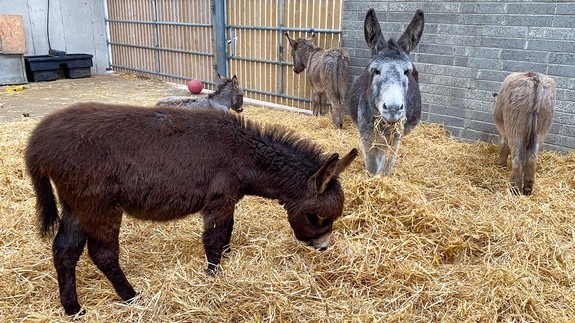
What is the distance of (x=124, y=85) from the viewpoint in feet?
39.5

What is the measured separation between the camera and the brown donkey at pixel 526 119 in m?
4.10

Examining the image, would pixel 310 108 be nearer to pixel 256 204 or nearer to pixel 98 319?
pixel 256 204

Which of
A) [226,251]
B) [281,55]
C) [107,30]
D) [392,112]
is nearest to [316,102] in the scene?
[281,55]

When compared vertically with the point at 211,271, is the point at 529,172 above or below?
above

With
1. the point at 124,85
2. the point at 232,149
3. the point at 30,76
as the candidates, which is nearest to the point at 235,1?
the point at 124,85

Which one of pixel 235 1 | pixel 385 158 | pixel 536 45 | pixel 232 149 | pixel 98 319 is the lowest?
pixel 98 319

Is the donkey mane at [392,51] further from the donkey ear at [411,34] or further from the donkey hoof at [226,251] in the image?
the donkey hoof at [226,251]

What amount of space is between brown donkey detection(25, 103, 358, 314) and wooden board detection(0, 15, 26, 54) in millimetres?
10644

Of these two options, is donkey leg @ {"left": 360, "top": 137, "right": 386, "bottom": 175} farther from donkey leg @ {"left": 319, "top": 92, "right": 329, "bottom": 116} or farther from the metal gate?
the metal gate

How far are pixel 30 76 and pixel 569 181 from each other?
13.2 meters

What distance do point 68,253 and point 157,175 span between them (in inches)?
28.3

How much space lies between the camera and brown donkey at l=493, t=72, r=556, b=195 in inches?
161

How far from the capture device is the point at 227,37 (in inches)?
405

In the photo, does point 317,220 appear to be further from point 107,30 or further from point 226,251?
point 107,30
